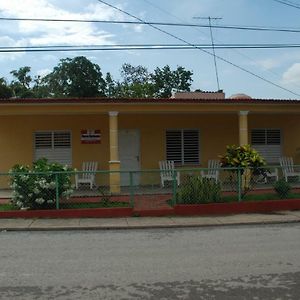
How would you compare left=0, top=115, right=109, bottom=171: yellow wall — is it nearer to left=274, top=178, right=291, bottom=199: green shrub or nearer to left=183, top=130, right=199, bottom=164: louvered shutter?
left=183, top=130, right=199, bottom=164: louvered shutter

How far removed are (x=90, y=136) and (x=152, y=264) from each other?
1166 centimetres

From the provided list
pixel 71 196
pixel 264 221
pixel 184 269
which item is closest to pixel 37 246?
pixel 184 269

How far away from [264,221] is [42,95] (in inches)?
2269

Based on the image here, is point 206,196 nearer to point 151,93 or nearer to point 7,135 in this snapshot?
point 7,135

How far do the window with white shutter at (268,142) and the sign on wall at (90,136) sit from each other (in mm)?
6143

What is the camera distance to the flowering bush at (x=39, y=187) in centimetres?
1313

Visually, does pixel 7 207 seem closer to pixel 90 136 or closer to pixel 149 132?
pixel 90 136

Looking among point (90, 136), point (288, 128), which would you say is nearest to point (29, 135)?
point (90, 136)

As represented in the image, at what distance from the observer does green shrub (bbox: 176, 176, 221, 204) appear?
13875 mm

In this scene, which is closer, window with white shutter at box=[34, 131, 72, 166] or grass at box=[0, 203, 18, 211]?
grass at box=[0, 203, 18, 211]

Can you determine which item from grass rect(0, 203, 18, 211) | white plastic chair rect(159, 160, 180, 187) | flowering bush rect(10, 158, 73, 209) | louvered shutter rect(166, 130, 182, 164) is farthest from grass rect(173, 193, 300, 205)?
louvered shutter rect(166, 130, 182, 164)

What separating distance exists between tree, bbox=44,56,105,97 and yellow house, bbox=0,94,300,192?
144 ft

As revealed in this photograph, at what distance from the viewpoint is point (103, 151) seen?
62.1 ft

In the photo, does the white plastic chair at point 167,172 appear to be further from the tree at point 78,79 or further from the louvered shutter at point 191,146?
the tree at point 78,79
